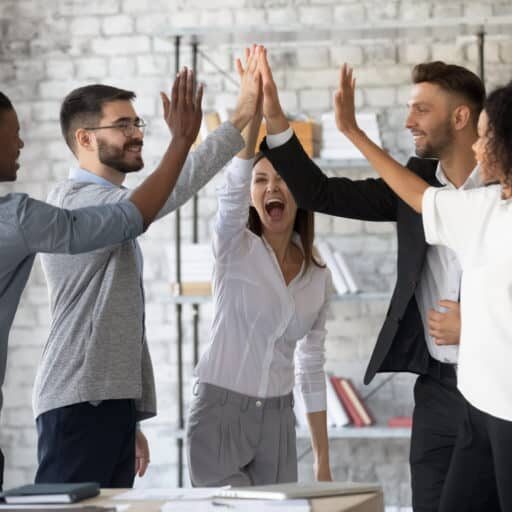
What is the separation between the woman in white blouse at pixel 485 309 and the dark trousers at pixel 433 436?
400 mm

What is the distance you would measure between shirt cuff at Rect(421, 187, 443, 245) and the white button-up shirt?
1.50 ft

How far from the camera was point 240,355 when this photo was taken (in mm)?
2938

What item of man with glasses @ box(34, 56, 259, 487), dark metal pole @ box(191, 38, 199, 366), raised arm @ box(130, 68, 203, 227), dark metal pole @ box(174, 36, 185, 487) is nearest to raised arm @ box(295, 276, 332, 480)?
man with glasses @ box(34, 56, 259, 487)

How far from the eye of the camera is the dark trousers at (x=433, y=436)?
2.77 metres

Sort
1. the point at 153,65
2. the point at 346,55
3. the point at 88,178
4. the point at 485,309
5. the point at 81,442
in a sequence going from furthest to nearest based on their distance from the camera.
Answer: the point at 153,65
the point at 346,55
the point at 88,178
the point at 81,442
the point at 485,309

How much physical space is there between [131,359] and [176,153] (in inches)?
21.6

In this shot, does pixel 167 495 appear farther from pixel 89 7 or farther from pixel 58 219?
pixel 89 7

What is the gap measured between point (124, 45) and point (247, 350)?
2.55 m

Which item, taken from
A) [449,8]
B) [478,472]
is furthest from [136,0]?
[478,472]

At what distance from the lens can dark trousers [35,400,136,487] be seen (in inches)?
101

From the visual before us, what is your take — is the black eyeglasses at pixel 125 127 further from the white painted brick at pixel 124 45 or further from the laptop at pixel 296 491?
the white painted brick at pixel 124 45

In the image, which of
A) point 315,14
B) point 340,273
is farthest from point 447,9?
point 340,273

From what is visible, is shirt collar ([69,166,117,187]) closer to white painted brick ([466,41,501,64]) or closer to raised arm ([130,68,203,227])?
raised arm ([130,68,203,227])

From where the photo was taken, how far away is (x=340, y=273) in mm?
4637
